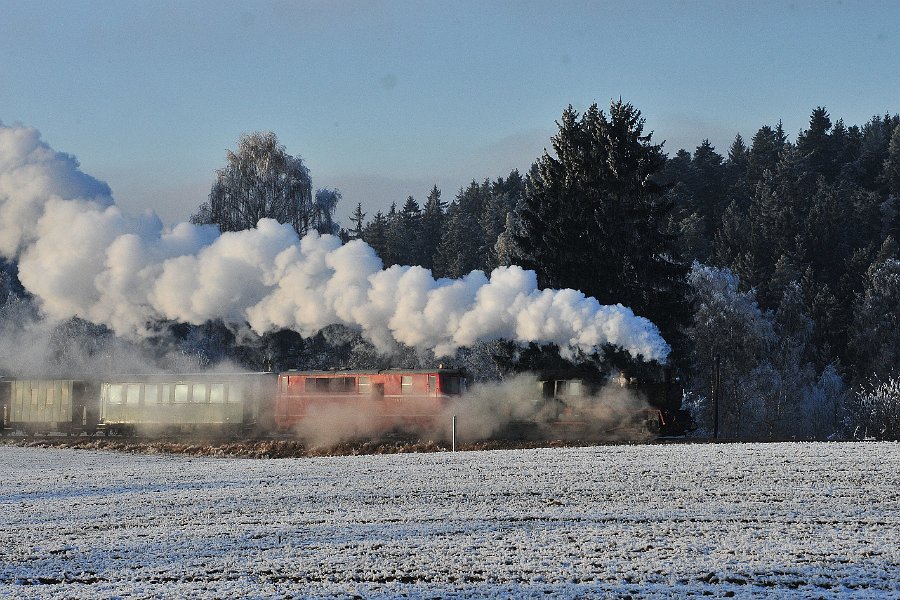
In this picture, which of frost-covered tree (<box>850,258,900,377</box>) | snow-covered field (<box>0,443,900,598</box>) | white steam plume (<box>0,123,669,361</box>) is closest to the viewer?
snow-covered field (<box>0,443,900,598</box>)

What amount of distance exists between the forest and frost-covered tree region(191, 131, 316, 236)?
100 mm

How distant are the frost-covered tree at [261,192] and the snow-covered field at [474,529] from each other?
44335 millimetres

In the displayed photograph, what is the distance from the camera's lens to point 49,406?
169 feet

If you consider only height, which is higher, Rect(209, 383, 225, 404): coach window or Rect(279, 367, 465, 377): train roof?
Rect(279, 367, 465, 377): train roof

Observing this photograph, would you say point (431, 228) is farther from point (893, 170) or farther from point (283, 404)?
point (283, 404)

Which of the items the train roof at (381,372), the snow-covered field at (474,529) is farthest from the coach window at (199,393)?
the snow-covered field at (474,529)

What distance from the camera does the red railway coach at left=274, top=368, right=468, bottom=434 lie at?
1596 inches

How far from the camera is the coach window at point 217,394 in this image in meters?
46.4

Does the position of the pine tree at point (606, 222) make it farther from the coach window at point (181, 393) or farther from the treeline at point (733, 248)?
the coach window at point (181, 393)

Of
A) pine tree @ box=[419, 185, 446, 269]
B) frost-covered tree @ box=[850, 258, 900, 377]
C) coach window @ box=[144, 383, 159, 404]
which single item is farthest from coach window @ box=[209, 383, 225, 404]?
pine tree @ box=[419, 185, 446, 269]

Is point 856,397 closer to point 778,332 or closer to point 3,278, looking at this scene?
point 778,332

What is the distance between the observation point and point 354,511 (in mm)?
21438

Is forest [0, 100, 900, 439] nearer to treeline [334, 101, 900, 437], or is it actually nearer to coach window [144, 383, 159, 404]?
treeline [334, 101, 900, 437]

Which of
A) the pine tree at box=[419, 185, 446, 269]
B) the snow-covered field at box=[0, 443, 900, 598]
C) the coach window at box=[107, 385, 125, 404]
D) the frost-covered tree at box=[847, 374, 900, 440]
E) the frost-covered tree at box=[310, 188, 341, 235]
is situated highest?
the pine tree at box=[419, 185, 446, 269]
